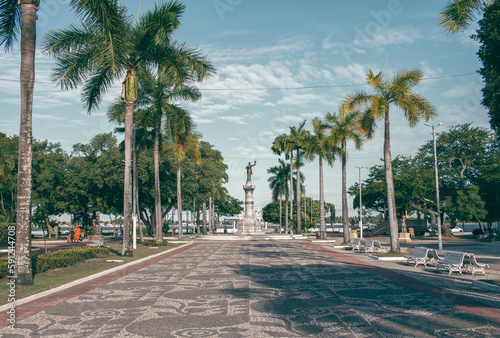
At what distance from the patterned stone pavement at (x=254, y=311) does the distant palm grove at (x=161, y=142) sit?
4.22 m

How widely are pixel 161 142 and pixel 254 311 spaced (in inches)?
1191

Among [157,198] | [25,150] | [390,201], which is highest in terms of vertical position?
[25,150]

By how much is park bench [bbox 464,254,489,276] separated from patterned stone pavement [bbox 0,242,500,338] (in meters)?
3.37

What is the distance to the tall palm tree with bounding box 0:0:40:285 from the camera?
12.4 metres

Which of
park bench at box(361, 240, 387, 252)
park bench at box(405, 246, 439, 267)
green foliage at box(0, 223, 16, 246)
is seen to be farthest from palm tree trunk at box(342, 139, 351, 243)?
green foliage at box(0, 223, 16, 246)

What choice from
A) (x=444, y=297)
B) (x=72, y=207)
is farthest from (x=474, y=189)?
(x=72, y=207)

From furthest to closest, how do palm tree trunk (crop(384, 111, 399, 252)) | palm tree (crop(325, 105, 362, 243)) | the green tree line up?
palm tree (crop(325, 105, 362, 243)) < palm tree trunk (crop(384, 111, 399, 252)) < the green tree

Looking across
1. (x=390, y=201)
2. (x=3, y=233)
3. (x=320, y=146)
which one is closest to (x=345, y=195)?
(x=320, y=146)

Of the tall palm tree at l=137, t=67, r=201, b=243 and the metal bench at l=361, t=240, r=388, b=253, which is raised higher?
the tall palm tree at l=137, t=67, r=201, b=243

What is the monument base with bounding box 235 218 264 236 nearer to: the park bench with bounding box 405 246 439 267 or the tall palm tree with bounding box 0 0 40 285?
the park bench with bounding box 405 246 439 267

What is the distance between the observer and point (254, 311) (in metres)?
8.98

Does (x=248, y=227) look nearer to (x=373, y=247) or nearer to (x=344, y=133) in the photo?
(x=344, y=133)

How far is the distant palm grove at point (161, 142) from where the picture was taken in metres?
14.4

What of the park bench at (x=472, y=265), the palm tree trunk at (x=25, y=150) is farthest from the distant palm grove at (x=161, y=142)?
the park bench at (x=472, y=265)
